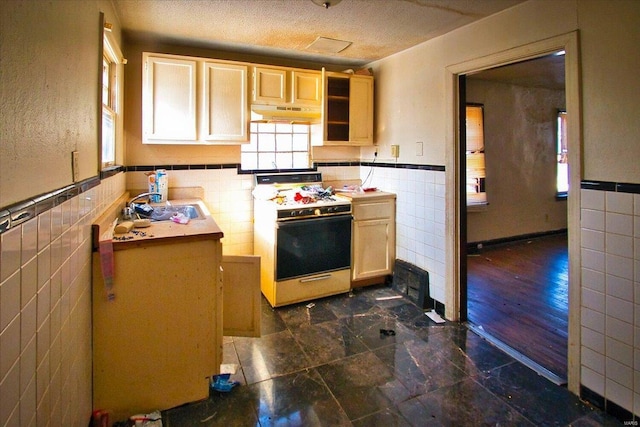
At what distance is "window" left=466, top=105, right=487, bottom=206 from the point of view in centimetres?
486

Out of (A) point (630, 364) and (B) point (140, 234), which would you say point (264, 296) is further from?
(A) point (630, 364)

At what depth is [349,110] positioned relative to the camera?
370cm

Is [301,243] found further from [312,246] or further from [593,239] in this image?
[593,239]

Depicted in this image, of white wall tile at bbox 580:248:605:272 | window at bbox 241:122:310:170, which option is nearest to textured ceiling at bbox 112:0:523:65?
window at bbox 241:122:310:170

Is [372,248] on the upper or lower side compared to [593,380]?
upper

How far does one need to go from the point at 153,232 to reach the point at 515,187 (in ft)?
16.6

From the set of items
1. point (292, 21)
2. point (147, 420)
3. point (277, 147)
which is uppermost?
point (292, 21)

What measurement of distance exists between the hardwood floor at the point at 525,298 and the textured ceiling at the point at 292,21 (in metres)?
2.27

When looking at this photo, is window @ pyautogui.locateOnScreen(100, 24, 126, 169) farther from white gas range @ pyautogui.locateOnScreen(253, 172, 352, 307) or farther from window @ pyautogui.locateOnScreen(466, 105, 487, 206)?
window @ pyautogui.locateOnScreen(466, 105, 487, 206)

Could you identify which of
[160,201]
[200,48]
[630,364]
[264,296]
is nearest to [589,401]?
[630,364]

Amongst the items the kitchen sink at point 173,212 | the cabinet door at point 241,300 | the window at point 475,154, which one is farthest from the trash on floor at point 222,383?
the window at point 475,154

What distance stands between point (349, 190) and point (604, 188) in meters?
2.29

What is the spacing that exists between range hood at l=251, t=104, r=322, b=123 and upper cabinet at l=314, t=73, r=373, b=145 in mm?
167

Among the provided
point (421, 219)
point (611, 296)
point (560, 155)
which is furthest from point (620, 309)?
point (560, 155)
